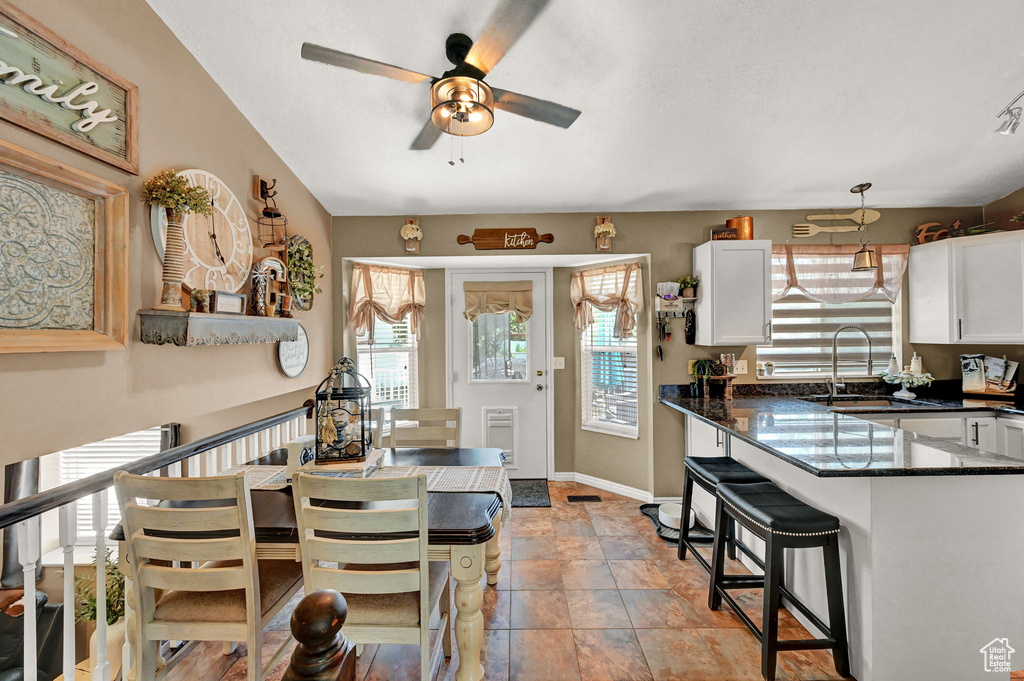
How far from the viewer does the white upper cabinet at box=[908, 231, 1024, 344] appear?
3145 millimetres

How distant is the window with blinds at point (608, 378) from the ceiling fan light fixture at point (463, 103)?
2.56 metres

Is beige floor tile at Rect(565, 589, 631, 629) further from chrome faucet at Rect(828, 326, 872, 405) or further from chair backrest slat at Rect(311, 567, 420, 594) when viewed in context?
chrome faucet at Rect(828, 326, 872, 405)

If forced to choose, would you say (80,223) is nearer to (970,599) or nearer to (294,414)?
(294,414)

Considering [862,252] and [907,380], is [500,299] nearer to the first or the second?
[862,252]

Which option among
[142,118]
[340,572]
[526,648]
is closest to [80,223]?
[142,118]

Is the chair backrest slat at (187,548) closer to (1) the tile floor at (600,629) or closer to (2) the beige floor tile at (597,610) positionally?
(1) the tile floor at (600,629)

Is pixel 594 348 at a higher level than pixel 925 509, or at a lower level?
higher

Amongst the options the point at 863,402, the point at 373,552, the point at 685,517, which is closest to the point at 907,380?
the point at 863,402

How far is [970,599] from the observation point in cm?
169

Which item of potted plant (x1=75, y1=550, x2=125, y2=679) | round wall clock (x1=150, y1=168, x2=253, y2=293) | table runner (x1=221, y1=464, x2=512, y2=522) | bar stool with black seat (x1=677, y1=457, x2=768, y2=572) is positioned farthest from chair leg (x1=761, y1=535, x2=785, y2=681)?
round wall clock (x1=150, y1=168, x2=253, y2=293)

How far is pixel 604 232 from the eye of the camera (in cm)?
367

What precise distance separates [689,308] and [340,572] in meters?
3.16

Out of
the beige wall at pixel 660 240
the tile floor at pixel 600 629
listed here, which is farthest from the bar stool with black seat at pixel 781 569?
the beige wall at pixel 660 240

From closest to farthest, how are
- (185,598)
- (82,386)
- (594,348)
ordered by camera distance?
(185,598) → (82,386) → (594,348)
